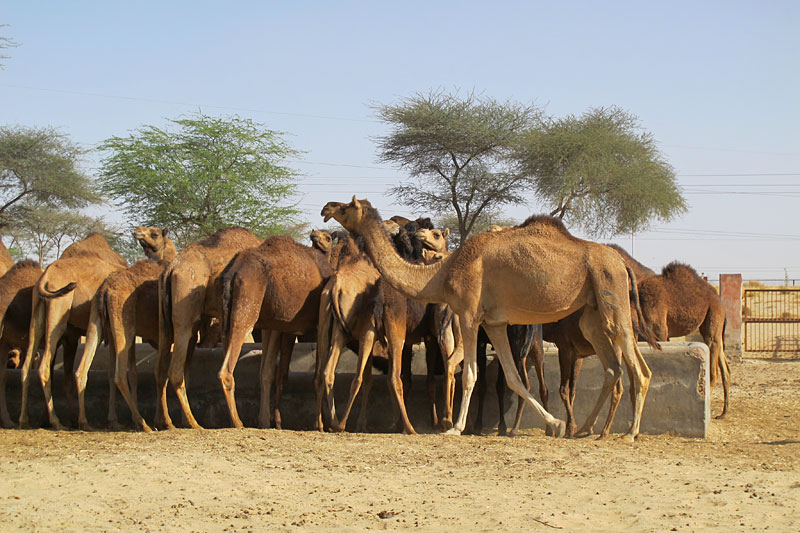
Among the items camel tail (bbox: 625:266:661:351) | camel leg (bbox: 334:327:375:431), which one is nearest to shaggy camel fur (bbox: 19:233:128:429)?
camel leg (bbox: 334:327:375:431)

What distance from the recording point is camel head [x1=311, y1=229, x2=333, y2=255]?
42.2 ft

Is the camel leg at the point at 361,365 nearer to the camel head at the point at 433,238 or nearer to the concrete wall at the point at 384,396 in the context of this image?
the concrete wall at the point at 384,396

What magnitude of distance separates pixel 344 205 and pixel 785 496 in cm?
515

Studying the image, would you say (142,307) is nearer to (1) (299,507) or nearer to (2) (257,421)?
(2) (257,421)

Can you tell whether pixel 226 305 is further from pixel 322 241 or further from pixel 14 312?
pixel 322 241

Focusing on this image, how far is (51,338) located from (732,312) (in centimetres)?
1424

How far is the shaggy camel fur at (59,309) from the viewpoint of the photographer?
1017 centimetres

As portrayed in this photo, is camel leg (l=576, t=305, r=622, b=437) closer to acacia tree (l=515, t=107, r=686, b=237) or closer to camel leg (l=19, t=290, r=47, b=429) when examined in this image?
camel leg (l=19, t=290, r=47, b=429)

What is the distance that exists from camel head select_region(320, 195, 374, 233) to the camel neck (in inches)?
3.5

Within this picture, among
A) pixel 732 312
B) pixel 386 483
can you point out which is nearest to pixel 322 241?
pixel 386 483

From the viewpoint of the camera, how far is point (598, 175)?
3180cm

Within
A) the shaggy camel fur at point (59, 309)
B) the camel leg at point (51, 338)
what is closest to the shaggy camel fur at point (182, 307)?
the shaggy camel fur at point (59, 309)

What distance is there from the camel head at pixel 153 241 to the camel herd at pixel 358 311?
1520 mm

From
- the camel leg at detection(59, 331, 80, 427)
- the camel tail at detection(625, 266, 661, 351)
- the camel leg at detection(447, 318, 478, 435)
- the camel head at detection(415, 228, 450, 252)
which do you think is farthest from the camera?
the camel leg at detection(59, 331, 80, 427)
